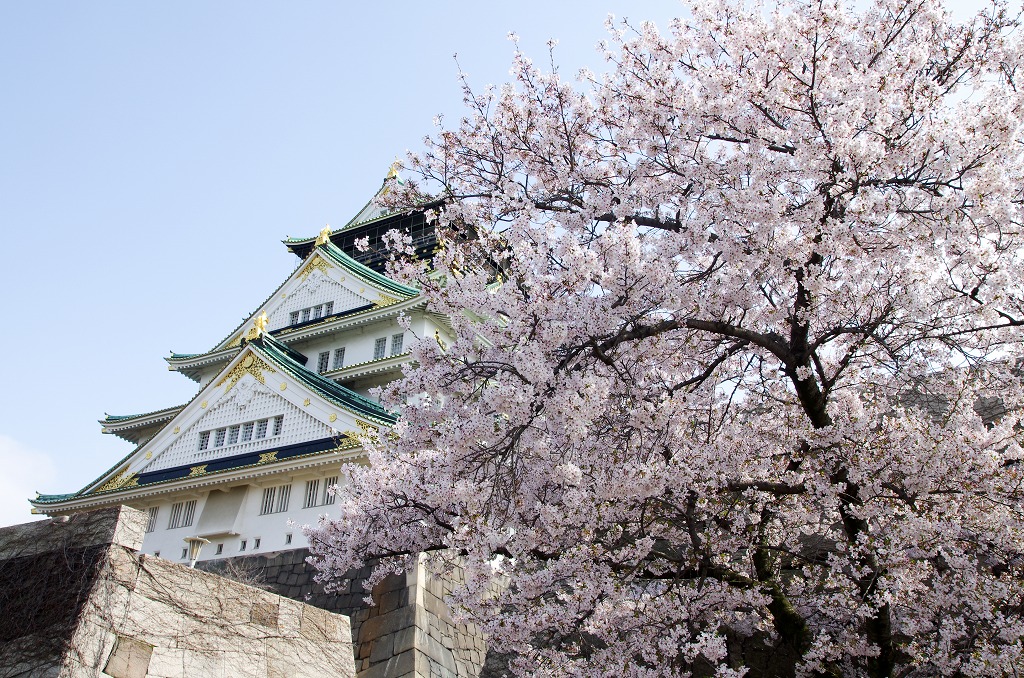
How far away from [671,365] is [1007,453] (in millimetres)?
3370

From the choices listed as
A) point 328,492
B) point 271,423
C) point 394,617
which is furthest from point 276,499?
point 394,617

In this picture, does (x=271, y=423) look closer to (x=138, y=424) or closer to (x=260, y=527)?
(x=260, y=527)

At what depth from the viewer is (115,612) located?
6035 millimetres

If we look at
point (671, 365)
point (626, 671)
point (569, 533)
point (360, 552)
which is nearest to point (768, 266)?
point (671, 365)

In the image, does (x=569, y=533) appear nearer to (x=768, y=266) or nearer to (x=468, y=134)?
(x=768, y=266)

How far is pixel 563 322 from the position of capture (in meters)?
7.08

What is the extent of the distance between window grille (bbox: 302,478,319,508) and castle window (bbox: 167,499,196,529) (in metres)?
3.39

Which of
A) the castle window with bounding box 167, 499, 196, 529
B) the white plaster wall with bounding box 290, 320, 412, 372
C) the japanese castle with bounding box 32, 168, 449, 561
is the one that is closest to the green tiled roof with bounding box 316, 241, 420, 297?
the japanese castle with bounding box 32, 168, 449, 561

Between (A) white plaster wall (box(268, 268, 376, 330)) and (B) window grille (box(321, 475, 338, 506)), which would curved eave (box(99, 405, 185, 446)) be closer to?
(A) white plaster wall (box(268, 268, 376, 330))

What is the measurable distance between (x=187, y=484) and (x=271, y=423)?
93.0 inches

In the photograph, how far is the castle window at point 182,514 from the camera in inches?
696

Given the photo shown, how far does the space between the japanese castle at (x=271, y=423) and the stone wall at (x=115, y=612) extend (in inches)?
270

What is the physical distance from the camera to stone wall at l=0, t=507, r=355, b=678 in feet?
18.8

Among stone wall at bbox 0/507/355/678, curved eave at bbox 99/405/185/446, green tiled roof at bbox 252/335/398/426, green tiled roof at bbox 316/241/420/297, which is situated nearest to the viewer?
stone wall at bbox 0/507/355/678
